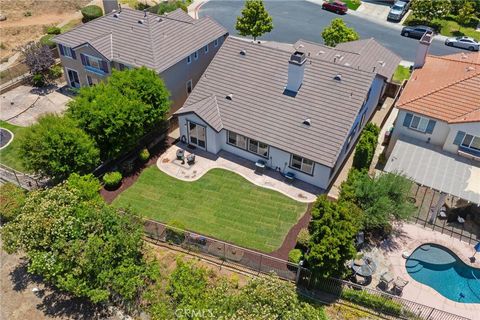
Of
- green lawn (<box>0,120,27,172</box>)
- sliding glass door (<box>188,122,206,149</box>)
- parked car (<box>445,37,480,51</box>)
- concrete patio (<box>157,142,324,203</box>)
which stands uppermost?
parked car (<box>445,37,480,51</box>)

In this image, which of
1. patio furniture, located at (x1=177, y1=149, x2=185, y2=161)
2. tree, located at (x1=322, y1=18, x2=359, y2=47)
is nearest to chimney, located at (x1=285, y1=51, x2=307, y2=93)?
patio furniture, located at (x1=177, y1=149, x2=185, y2=161)

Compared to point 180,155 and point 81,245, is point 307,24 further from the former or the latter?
point 81,245

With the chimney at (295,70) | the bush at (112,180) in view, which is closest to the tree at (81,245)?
the bush at (112,180)

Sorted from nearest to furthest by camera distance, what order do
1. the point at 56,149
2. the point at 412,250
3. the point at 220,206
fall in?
the point at 412,250 → the point at 56,149 → the point at 220,206

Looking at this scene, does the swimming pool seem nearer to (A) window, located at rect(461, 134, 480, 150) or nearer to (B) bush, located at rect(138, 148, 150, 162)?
(A) window, located at rect(461, 134, 480, 150)

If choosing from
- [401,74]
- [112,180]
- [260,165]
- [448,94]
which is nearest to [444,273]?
[448,94]

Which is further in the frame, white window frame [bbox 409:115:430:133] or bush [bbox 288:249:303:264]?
white window frame [bbox 409:115:430:133]

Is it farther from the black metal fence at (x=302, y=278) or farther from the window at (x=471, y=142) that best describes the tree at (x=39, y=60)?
the window at (x=471, y=142)

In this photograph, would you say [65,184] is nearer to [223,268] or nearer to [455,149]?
[223,268]
